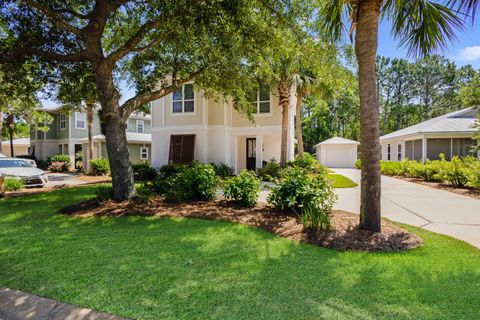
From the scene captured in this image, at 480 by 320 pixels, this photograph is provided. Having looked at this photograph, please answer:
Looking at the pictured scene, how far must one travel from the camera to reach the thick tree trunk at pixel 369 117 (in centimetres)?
551

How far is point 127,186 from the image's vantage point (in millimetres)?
8805

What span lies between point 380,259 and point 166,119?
15390 mm

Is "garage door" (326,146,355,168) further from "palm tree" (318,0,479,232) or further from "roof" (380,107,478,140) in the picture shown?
"palm tree" (318,0,479,232)

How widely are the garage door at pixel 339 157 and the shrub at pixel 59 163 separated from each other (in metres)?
26.6

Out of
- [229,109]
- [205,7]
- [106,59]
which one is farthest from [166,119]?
[205,7]

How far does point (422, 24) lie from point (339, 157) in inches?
1147

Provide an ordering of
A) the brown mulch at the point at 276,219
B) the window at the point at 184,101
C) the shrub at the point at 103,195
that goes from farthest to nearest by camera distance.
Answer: the window at the point at 184,101, the shrub at the point at 103,195, the brown mulch at the point at 276,219

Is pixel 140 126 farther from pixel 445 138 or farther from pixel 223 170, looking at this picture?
pixel 445 138

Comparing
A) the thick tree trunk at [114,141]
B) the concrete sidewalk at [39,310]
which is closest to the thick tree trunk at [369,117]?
the concrete sidewalk at [39,310]

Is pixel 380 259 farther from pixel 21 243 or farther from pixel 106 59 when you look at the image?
pixel 106 59

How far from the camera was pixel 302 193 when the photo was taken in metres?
6.62

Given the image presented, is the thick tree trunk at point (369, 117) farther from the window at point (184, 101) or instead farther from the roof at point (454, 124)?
the roof at point (454, 124)

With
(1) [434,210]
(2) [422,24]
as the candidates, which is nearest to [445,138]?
(1) [434,210]

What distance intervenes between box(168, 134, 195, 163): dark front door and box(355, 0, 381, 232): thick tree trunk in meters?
12.5
